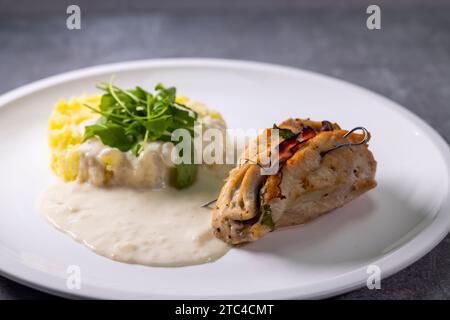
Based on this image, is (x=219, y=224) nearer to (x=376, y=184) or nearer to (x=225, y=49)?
(x=376, y=184)

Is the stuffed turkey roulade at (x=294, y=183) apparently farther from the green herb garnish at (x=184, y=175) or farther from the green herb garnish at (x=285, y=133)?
the green herb garnish at (x=184, y=175)

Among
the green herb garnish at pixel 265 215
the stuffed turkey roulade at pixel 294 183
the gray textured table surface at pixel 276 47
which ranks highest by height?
the gray textured table surface at pixel 276 47

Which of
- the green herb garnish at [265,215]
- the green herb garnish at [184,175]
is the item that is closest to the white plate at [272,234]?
the green herb garnish at [265,215]

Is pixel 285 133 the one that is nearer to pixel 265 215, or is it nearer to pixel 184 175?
pixel 265 215

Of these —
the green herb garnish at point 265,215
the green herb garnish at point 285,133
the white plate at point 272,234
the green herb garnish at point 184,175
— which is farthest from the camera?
the green herb garnish at point 184,175

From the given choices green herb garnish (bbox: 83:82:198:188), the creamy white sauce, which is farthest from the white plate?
green herb garnish (bbox: 83:82:198:188)
